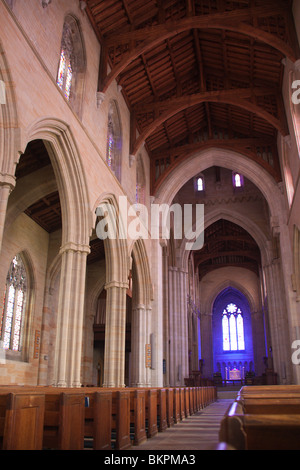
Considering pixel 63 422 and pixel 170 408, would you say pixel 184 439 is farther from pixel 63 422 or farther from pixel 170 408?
pixel 63 422

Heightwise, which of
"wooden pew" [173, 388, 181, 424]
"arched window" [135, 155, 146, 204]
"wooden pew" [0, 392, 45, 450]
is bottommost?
"wooden pew" [173, 388, 181, 424]

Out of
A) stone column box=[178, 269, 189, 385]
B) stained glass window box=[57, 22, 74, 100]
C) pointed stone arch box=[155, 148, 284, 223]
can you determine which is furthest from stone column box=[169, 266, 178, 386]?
stained glass window box=[57, 22, 74, 100]

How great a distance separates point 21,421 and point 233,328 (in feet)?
105

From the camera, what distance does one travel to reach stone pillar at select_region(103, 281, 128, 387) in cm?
1152

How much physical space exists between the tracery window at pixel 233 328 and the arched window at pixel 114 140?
76.4 ft

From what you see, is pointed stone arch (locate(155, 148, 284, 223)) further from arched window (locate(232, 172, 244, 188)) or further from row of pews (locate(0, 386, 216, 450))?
row of pews (locate(0, 386, 216, 450))

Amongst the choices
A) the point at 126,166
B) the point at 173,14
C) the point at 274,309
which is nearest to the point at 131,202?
the point at 126,166

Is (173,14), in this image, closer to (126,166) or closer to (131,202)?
(126,166)

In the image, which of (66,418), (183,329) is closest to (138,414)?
(66,418)

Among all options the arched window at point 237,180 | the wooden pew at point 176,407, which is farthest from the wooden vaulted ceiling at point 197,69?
the wooden pew at point 176,407

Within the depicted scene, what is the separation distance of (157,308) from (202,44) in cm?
990

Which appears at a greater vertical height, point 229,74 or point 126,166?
point 229,74

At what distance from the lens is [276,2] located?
11.0 metres

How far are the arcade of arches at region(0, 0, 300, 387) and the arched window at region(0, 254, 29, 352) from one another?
5cm
